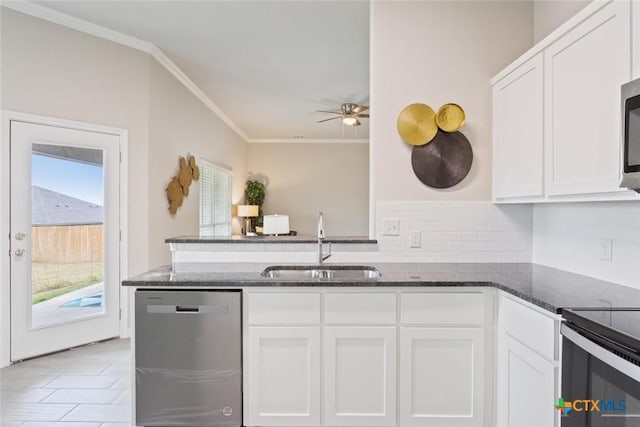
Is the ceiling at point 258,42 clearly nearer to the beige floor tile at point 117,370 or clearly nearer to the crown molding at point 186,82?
the crown molding at point 186,82

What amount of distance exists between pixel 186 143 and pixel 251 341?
3.61 m

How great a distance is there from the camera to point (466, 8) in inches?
108

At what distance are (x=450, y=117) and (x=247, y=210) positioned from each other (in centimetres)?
579

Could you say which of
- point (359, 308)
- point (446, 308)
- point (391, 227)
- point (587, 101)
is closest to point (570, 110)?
point (587, 101)

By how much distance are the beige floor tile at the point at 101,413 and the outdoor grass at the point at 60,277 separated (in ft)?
4.27

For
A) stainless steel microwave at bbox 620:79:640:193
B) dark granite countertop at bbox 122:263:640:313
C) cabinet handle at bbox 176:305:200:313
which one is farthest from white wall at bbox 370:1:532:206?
cabinet handle at bbox 176:305:200:313

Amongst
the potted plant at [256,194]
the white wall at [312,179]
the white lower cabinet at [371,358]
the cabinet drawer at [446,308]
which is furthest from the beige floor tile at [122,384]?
the white wall at [312,179]

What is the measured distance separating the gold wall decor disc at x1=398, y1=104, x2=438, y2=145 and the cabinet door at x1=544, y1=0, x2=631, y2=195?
28.4 inches

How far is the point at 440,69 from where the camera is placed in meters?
2.75

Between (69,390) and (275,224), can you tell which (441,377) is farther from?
(69,390)

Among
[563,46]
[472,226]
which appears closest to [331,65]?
[472,226]

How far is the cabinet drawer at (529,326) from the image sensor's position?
1602 millimetres

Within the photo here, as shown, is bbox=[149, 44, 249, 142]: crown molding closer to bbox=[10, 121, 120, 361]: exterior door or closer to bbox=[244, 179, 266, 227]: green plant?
bbox=[10, 121, 120, 361]: exterior door

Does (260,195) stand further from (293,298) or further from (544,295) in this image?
(544,295)
